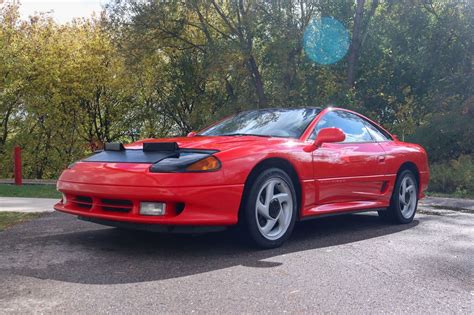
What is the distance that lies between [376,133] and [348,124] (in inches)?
22.2

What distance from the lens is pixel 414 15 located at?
18.3m

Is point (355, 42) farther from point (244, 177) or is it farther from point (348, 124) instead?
point (244, 177)

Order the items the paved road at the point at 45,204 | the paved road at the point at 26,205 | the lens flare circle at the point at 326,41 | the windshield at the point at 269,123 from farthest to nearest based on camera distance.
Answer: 1. the lens flare circle at the point at 326,41
2. the paved road at the point at 45,204
3. the paved road at the point at 26,205
4. the windshield at the point at 269,123

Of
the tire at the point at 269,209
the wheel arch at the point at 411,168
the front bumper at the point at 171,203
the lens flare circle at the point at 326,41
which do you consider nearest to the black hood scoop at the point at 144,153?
the front bumper at the point at 171,203

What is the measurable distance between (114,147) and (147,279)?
1.66 metres

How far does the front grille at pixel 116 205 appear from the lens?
4.28 meters

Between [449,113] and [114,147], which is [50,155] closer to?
[449,113]

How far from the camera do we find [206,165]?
14.1ft

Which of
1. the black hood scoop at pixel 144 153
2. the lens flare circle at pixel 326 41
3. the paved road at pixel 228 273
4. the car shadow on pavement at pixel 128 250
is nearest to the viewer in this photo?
the paved road at pixel 228 273

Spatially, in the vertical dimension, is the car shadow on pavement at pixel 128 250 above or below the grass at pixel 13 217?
below

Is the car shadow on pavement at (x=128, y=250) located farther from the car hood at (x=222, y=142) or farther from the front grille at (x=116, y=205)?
the car hood at (x=222, y=142)

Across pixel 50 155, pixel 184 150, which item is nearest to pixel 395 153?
pixel 184 150

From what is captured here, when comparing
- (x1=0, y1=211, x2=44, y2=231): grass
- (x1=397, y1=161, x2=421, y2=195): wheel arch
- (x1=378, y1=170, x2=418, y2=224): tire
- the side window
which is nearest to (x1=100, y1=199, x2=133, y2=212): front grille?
(x1=0, y1=211, x2=44, y2=231): grass

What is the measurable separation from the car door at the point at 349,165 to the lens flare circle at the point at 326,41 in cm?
1397
